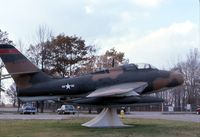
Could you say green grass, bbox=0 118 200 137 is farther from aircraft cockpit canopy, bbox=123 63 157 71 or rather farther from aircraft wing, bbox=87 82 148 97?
aircraft cockpit canopy, bbox=123 63 157 71

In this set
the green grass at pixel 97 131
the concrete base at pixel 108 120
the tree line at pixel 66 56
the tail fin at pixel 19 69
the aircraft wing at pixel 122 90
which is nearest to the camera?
the green grass at pixel 97 131

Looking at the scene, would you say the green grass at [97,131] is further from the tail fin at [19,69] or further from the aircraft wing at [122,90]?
the tail fin at [19,69]

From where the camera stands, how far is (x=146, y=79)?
22.3 metres

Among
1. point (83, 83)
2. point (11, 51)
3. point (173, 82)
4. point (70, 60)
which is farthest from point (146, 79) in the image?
point (70, 60)

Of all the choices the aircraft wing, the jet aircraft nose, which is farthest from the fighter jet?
the jet aircraft nose

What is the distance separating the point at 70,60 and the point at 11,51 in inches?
1877

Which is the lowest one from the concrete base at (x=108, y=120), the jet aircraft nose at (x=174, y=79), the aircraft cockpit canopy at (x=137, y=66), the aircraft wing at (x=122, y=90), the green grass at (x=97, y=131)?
the green grass at (x=97, y=131)

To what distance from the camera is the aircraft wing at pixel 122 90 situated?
2034cm

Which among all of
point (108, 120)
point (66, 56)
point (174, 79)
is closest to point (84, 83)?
point (108, 120)

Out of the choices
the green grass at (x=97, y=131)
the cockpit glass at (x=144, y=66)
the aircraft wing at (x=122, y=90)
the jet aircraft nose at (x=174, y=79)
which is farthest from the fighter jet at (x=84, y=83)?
the green grass at (x=97, y=131)

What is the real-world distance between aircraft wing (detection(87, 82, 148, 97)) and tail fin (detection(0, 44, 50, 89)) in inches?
118

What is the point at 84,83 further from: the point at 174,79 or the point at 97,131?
the point at 174,79

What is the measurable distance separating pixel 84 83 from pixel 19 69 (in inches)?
133

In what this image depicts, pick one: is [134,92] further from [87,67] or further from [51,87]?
[87,67]
